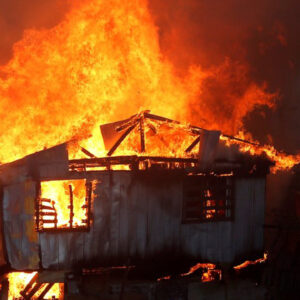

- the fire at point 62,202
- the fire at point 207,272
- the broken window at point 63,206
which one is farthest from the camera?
the fire at point 207,272

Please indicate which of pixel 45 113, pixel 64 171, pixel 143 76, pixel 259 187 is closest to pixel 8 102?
pixel 45 113

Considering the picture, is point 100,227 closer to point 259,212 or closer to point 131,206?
point 131,206

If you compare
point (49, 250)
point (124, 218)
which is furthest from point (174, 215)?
point (49, 250)

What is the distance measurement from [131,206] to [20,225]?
3413 mm

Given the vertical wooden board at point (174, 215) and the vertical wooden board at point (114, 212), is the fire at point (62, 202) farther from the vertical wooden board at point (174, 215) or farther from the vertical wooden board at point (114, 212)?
the vertical wooden board at point (174, 215)

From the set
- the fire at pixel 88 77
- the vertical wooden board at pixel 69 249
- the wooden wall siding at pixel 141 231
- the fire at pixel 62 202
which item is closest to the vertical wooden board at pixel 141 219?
the wooden wall siding at pixel 141 231

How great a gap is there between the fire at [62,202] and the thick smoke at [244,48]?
1093cm

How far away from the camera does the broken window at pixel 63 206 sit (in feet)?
33.6

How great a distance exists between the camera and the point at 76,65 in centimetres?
1658

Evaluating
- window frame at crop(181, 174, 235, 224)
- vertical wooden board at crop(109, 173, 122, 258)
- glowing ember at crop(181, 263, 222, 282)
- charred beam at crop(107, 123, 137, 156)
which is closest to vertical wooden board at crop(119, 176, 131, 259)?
vertical wooden board at crop(109, 173, 122, 258)

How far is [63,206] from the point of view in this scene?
10.6m

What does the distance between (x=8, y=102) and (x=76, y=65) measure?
4.49m

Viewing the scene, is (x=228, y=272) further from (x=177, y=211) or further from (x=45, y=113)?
(x=45, y=113)

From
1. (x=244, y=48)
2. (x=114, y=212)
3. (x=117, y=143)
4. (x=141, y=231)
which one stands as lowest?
(x=141, y=231)
